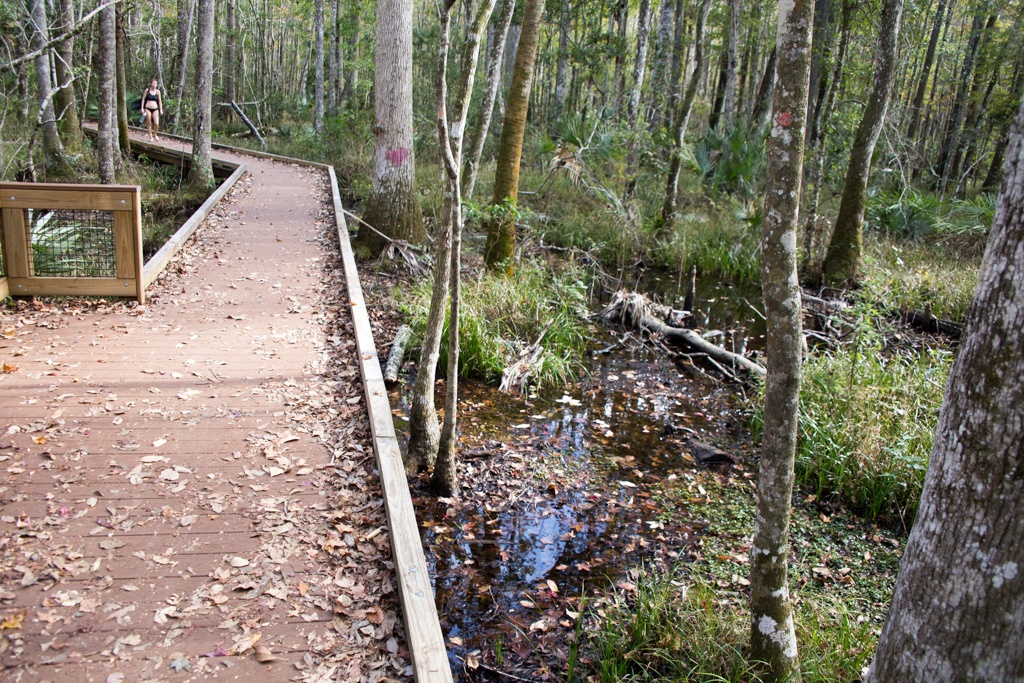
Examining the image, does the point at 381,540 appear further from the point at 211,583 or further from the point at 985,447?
the point at 985,447

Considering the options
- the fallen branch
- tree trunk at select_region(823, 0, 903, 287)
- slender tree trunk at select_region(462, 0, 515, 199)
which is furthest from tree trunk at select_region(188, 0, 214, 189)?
tree trunk at select_region(823, 0, 903, 287)

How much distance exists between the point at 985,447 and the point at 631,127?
14281 millimetres

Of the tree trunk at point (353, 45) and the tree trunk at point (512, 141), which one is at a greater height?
the tree trunk at point (353, 45)

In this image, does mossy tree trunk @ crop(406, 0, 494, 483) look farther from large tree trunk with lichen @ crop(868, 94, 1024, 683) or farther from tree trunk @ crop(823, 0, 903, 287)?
tree trunk @ crop(823, 0, 903, 287)

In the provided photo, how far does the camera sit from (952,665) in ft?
6.46

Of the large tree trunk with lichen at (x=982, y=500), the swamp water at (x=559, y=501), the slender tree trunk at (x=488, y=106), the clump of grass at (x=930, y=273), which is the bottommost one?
the swamp water at (x=559, y=501)

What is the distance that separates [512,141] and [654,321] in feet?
10.5

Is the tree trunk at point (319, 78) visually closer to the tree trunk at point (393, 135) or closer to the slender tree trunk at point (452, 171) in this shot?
the tree trunk at point (393, 135)

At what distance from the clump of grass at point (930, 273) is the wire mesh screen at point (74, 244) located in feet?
30.8

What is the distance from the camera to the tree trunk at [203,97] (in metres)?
13.5

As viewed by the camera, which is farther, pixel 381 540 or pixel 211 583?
pixel 381 540

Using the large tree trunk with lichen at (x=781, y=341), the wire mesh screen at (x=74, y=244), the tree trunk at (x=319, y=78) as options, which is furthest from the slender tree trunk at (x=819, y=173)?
the tree trunk at (x=319, y=78)

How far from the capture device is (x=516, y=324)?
27.5ft

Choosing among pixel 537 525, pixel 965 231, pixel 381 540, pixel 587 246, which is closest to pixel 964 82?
pixel 965 231
